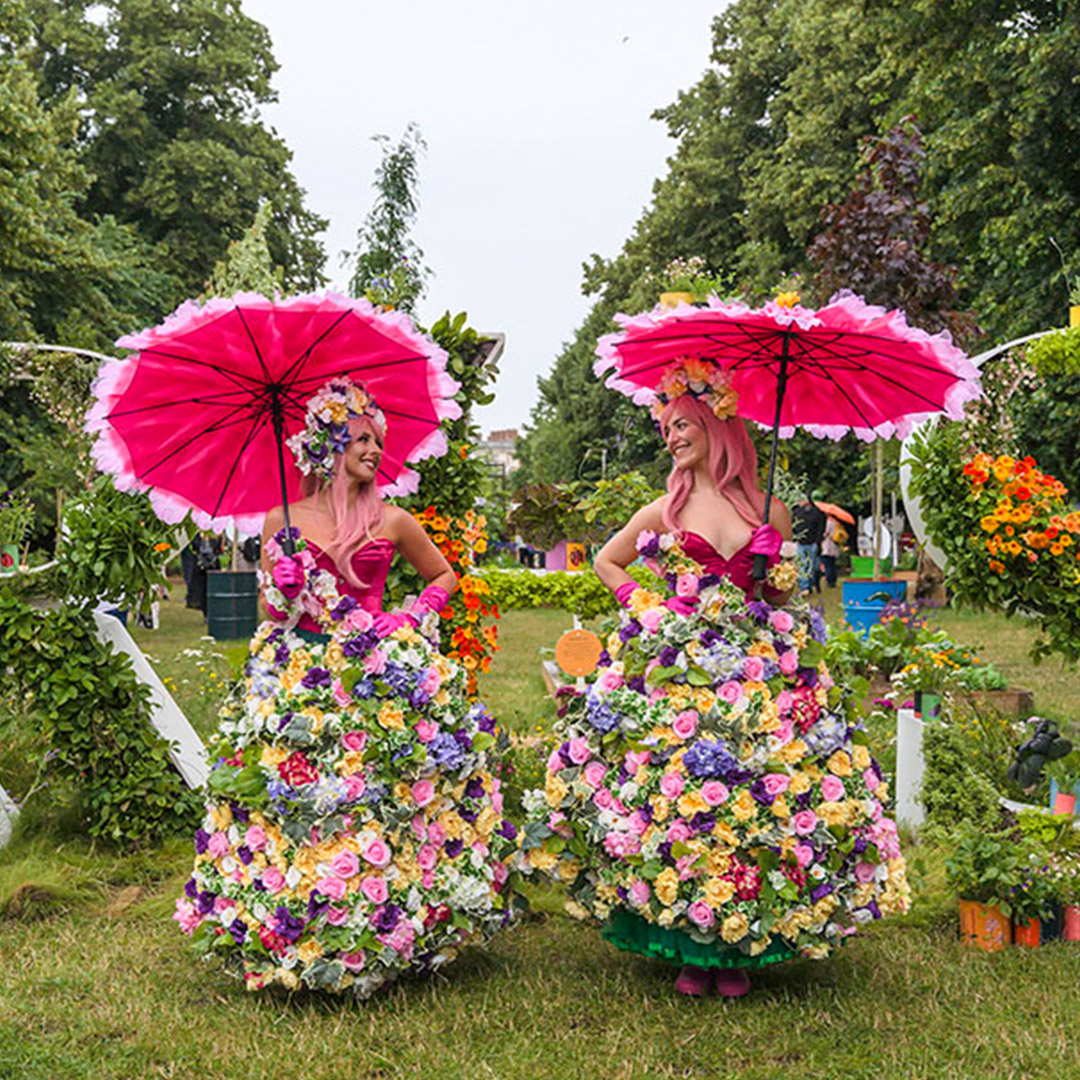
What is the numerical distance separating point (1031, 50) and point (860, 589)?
6393mm

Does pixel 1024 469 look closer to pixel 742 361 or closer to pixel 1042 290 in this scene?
pixel 742 361

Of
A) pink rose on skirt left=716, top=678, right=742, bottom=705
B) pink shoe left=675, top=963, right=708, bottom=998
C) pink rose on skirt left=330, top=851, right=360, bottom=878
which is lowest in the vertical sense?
pink shoe left=675, top=963, right=708, bottom=998

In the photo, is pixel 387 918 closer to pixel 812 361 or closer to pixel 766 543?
pixel 766 543

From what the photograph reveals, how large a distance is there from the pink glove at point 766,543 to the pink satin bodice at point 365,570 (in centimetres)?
124

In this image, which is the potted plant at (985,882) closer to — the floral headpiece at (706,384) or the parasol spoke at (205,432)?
the floral headpiece at (706,384)

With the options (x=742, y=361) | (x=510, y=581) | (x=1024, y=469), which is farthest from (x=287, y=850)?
(x=510, y=581)

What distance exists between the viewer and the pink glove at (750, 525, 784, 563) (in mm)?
4211

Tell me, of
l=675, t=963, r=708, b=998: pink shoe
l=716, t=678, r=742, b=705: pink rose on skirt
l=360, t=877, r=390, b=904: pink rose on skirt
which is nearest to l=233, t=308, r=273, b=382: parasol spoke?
l=360, t=877, r=390, b=904: pink rose on skirt

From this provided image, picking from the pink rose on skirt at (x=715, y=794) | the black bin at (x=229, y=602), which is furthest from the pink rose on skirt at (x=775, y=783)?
the black bin at (x=229, y=602)

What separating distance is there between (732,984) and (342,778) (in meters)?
1.46

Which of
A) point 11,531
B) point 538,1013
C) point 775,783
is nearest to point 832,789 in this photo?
point 775,783

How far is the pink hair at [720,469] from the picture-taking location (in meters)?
4.41

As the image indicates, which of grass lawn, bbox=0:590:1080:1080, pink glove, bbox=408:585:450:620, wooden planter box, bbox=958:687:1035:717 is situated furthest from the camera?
wooden planter box, bbox=958:687:1035:717

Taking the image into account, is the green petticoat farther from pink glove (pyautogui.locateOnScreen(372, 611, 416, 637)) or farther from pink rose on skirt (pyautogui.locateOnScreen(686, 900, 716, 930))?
pink glove (pyautogui.locateOnScreen(372, 611, 416, 637))
